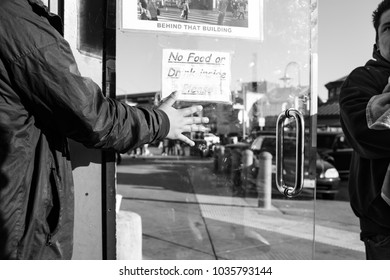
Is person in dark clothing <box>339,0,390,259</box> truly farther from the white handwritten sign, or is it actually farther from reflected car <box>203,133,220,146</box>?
reflected car <box>203,133,220,146</box>

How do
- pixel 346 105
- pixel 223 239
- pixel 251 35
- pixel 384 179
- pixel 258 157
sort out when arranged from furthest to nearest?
pixel 258 157 < pixel 223 239 < pixel 251 35 < pixel 346 105 < pixel 384 179

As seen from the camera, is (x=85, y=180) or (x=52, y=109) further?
(x=85, y=180)

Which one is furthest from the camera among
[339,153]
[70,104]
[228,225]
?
[339,153]

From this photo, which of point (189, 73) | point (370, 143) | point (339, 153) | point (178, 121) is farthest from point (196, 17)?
point (339, 153)

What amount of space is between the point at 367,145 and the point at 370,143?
0.05 feet

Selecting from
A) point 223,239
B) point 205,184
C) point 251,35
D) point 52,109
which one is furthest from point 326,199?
point 52,109

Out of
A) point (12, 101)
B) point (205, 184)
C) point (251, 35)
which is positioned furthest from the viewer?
point (205, 184)

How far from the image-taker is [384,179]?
1.54 meters

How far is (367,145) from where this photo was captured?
4.98 feet

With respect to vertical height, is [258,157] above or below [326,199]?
above

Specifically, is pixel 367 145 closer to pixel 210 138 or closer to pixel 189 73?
pixel 189 73

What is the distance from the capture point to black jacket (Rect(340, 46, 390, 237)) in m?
1.52
